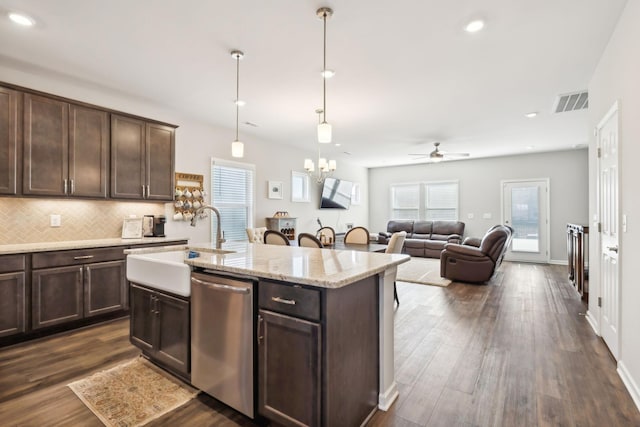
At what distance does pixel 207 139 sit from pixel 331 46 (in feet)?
10.1

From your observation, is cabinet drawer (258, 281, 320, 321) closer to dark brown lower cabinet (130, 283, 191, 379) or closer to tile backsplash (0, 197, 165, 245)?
dark brown lower cabinet (130, 283, 191, 379)

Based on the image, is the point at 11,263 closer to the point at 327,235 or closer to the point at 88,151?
the point at 88,151

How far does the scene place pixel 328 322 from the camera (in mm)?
1524

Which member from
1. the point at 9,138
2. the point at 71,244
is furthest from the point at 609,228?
the point at 9,138

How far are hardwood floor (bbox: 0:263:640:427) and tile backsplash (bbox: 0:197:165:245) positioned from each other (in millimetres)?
1154

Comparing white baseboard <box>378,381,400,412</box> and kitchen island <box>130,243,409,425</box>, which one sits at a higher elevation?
kitchen island <box>130,243,409,425</box>

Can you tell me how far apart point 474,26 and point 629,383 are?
285 cm

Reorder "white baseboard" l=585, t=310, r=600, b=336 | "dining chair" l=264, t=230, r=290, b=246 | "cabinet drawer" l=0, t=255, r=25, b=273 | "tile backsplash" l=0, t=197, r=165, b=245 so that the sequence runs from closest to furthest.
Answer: "cabinet drawer" l=0, t=255, r=25, b=273
"white baseboard" l=585, t=310, r=600, b=336
"tile backsplash" l=0, t=197, r=165, b=245
"dining chair" l=264, t=230, r=290, b=246

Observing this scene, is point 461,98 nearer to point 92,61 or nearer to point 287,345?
point 287,345

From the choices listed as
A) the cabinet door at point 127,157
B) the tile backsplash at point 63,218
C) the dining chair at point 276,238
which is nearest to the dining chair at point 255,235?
the dining chair at point 276,238

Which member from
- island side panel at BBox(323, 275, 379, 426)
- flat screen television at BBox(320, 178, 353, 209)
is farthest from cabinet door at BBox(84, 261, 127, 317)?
flat screen television at BBox(320, 178, 353, 209)

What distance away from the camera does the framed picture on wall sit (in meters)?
6.29

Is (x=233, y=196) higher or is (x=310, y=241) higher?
(x=233, y=196)

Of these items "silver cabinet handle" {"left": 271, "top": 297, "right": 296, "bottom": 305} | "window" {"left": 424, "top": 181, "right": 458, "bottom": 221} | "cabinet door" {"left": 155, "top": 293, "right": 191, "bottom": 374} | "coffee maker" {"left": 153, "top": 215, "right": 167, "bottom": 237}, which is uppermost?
"window" {"left": 424, "top": 181, "right": 458, "bottom": 221}
